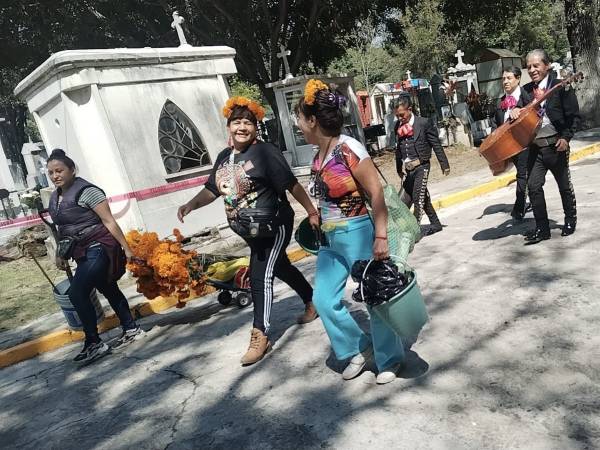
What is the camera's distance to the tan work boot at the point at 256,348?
3.99 m

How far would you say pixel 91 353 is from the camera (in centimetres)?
486

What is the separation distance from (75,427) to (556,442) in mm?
2860

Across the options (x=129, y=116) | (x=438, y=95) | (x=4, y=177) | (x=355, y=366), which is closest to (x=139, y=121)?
(x=129, y=116)

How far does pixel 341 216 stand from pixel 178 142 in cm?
671

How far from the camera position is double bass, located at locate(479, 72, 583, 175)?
499 centimetres

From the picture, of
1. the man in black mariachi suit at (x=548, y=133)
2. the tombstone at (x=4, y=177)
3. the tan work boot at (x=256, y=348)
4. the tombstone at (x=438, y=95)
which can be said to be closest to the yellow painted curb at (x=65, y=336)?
the tan work boot at (x=256, y=348)

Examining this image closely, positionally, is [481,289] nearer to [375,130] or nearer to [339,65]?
[375,130]

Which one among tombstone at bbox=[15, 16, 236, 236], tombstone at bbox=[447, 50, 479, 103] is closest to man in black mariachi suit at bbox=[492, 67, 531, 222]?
tombstone at bbox=[15, 16, 236, 236]

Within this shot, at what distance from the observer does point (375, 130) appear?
2047 centimetres

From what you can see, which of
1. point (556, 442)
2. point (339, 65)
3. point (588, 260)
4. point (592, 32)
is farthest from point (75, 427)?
point (339, 65)

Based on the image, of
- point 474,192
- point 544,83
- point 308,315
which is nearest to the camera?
point 308,315

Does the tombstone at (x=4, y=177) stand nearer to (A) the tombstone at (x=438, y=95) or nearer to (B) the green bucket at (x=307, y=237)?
(A) the tombstone at (x=438, y=95)

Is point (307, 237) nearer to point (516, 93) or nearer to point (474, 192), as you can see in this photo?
point (516, 93)

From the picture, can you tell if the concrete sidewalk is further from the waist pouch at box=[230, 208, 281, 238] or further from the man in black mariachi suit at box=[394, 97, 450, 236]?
the waist pouch at box=[230, 208, 281, 238]
